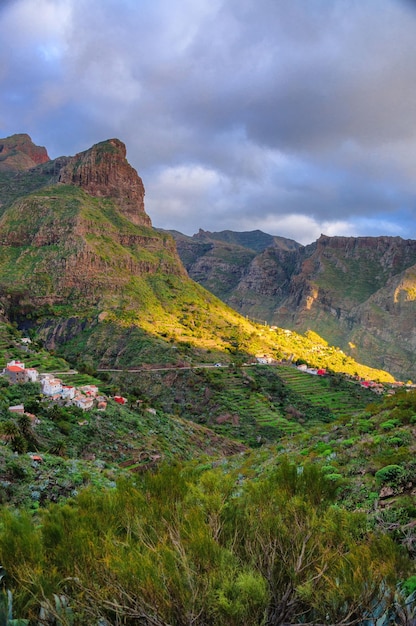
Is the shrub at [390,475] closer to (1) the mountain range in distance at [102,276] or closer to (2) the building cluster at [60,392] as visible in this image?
(2) the building cluster at [60,392]

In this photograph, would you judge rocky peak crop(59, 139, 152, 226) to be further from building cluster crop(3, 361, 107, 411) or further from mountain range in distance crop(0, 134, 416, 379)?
building cluster crop(3, 361, 107, 411)

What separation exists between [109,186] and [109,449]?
124m

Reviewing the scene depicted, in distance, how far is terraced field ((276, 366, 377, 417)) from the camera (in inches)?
2975

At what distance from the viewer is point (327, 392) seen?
8269cm

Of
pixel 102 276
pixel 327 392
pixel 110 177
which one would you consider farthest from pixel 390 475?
pixel 110 177

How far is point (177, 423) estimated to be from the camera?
4966 centimetres

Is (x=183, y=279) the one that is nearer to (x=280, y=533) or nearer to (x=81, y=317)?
(x=81, y=317)

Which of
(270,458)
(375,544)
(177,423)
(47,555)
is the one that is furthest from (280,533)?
(177,423)

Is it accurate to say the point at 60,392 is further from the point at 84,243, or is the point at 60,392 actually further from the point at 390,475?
the point at 84,243

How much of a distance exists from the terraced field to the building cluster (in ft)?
148

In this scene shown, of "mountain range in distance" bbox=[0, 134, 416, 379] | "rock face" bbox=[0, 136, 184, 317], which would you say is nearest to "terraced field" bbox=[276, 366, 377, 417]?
"mountain range in distance" bbox=[0, 134, 416, 379]

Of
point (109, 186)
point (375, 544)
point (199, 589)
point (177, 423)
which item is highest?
point (109, 186)

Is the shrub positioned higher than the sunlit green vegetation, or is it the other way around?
the shrub

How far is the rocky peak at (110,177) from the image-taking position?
5389 inches
